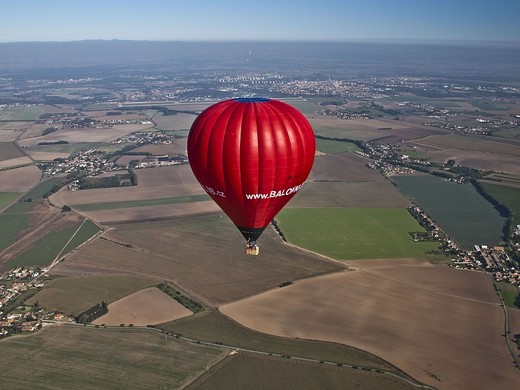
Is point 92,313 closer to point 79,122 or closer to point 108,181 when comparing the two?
point 108,181

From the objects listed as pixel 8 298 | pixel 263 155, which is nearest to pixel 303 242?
pixel 8 298

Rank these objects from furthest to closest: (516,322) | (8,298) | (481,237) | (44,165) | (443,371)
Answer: (44,165) < (481,237) < (8,298) < (516,322) < (443,371)

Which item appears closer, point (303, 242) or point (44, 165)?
point (303, 242)

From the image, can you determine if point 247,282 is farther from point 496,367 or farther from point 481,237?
point 481,237

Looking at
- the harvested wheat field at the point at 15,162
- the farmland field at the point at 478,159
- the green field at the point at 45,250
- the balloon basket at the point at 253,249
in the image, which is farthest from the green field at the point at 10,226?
the farmland field at the point at 478,159

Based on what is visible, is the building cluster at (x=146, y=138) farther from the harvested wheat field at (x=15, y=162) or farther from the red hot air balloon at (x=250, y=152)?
the red hot air balloon at (x=250, y=152)

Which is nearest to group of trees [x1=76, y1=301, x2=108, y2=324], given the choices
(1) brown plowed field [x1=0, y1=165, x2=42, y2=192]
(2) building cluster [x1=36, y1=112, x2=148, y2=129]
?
(1) brown plowed field [x1=0, y1=165, x2=42, y2=192]

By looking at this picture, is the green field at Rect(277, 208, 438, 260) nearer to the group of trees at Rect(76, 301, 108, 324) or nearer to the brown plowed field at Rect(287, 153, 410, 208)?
the brown plowed field at Rect(287, 153, 410, 208)
